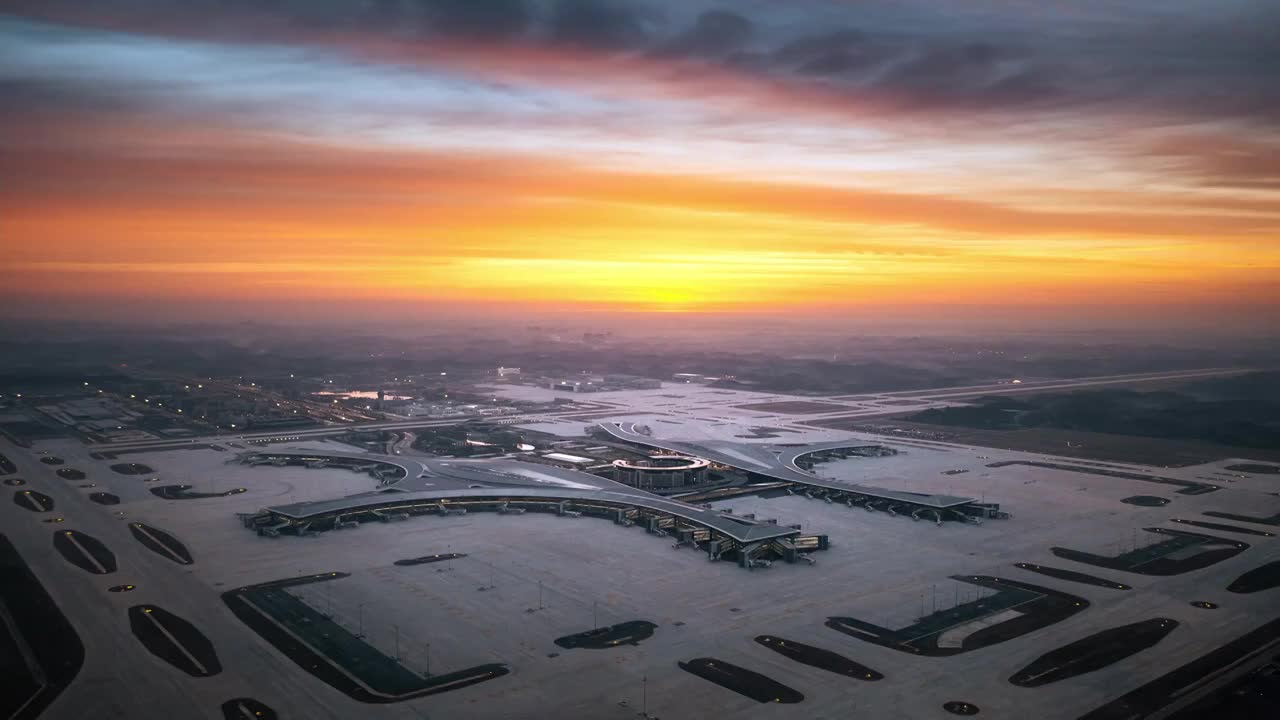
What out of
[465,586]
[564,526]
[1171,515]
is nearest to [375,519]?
[564,526]

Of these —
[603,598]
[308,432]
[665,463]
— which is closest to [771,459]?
[665,463]

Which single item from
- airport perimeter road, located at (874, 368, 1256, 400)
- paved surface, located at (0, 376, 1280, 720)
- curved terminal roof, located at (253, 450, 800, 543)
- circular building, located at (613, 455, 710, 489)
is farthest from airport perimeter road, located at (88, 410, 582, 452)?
airport perimeter road, located at (874, 368, 1256, 400)

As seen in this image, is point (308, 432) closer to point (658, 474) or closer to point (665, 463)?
point (665, 463)

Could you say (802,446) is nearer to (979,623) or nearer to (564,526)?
(564,526)

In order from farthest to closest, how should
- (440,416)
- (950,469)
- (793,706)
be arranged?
(440,416) < (950,469) < (793,706)

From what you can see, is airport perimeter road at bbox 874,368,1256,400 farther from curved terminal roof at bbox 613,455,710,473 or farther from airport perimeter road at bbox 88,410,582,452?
curved terminal roof at bbox 613,455,710,473
